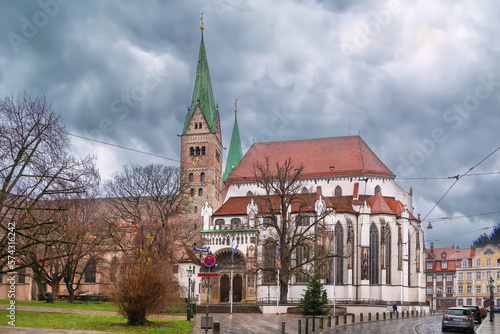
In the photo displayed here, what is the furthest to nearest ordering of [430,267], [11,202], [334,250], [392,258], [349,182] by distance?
[430,267], [349,182], [392,258], [334,250], [11,202]

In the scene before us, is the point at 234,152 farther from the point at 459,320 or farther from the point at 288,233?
the point at 459,320

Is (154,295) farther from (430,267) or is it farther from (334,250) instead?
(430,267)

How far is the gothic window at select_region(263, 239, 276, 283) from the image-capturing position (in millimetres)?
48044

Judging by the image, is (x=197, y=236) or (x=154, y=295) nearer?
(x=154, y=295)

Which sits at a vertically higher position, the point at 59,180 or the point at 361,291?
the point at 59,180

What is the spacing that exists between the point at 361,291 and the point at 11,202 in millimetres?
45104

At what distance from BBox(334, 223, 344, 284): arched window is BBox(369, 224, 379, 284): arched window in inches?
121

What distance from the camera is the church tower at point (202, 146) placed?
240ft

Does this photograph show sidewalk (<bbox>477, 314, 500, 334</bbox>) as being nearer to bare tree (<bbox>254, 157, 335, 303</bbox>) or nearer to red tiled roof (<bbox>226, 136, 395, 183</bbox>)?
bare tree (<bbox>254, 157, 335, 303</bbox>)

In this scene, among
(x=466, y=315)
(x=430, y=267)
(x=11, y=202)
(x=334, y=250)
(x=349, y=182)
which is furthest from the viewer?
(x=430, y=267)

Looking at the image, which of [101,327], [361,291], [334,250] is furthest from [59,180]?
[361,291]

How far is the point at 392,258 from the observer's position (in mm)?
58656

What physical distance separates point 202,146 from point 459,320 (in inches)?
2048

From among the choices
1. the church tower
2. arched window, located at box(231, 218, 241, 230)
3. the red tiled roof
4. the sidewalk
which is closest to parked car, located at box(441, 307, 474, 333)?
the sidewalk
